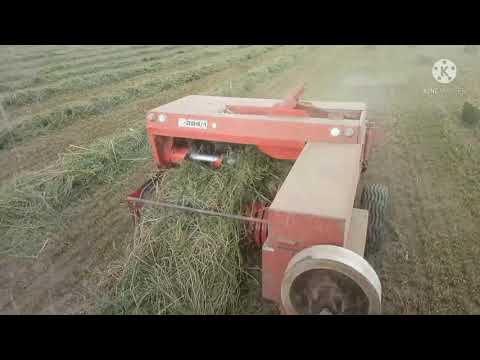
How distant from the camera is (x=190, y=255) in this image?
2.54m

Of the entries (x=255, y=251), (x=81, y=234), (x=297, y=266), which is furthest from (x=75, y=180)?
(x=297, y=266)

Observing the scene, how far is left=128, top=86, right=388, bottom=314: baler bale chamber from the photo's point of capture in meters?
1.78

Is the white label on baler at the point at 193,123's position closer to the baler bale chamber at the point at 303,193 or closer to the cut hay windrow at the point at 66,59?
the baler bale chamber at the point at 303,193

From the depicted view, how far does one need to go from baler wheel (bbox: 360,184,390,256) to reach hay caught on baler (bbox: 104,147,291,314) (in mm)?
947

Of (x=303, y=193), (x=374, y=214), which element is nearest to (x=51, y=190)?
(x=303, y=193)

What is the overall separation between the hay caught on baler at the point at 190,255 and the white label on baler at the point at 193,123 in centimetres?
43

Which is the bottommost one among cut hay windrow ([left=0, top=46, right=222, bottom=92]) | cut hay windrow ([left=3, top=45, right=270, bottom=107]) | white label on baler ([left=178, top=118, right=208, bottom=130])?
cut hay windrow ([left=3, top=45, right=270, bottom=107])

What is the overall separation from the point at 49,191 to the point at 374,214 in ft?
11.1

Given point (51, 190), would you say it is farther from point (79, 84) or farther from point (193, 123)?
point (79, 84)

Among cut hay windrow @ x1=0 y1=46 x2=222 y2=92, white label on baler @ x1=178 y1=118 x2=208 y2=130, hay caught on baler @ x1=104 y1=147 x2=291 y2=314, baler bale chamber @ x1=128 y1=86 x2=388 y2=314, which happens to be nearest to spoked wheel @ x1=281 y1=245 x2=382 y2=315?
baler bale chamber @ x1=128 y1=86 x2=388 y2=314

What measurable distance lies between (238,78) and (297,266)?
859cm

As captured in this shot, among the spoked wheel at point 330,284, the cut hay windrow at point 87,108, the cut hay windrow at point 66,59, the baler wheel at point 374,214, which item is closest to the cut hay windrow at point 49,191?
the cut hay windrow at point 87,108

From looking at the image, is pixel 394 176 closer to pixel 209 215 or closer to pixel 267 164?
pixel 267 164

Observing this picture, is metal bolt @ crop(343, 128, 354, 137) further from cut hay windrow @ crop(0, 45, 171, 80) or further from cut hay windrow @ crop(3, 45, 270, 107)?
cut hay windrow @ crop(0, 45, 171, 80)
